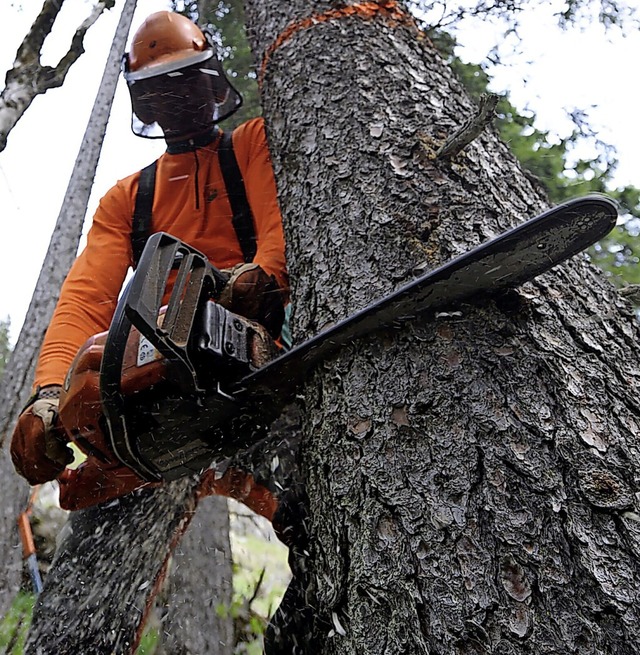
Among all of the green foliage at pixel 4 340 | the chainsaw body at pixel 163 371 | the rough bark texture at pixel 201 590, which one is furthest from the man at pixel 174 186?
the green foliage at pixel 4 340

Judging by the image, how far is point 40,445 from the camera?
1752mm

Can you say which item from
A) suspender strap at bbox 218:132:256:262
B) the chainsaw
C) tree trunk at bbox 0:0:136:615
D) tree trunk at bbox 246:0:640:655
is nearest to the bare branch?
tree trunk at bbox 246:0:640:655

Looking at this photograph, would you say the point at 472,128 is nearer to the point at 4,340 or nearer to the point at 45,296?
the point at 45,296

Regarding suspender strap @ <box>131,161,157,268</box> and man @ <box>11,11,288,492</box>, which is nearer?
man @ <box>11,11,288,492</box>

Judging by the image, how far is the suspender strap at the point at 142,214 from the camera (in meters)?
2.54

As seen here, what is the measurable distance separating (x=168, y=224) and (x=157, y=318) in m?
1.32

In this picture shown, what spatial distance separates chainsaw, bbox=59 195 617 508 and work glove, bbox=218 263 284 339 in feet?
0.14

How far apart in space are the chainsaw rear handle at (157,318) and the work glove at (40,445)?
336 millimetres

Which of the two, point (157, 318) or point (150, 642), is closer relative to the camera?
point (157, 318)

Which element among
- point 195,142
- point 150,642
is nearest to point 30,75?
point 195,142

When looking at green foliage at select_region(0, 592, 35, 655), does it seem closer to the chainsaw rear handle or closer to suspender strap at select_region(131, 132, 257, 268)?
suspender strap at select_region(131, 132, 257, 268)

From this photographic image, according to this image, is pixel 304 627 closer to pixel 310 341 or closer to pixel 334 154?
pixel 310 341

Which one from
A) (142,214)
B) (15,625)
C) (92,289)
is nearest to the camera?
(92,289)

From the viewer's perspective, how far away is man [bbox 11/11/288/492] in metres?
2.25
